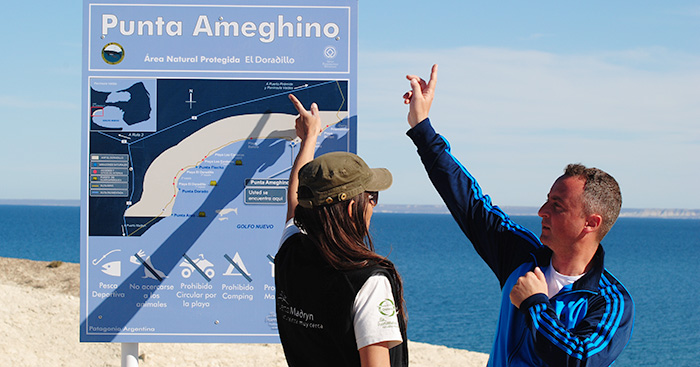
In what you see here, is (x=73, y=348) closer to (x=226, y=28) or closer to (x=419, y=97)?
(x=226, y=28)

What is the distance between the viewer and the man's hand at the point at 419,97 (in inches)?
122

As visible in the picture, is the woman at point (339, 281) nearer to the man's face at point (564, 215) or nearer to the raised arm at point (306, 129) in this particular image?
the man's face at point (564, 215)

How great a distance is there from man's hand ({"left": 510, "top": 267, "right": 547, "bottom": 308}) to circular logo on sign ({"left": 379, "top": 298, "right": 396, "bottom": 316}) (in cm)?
55

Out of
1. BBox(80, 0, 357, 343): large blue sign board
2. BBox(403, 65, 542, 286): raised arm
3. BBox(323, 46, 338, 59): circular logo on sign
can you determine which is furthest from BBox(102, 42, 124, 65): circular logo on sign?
BBox(403, 65, 542, 286): raised arm

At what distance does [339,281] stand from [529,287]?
0.69 m

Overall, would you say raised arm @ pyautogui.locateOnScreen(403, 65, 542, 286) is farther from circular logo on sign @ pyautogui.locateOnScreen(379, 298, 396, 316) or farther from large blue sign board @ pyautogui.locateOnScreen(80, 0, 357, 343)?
large blue sign board @ pyautogui.locateOnScreen(80, 0, 357, 343)

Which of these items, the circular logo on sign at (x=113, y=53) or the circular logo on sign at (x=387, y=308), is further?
the circular logo on sign at (x=113, y=53)

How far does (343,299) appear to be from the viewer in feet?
7.14

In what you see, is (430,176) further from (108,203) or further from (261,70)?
(108,203)

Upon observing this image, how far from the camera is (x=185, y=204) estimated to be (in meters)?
4.07

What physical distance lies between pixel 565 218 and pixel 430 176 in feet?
2.26

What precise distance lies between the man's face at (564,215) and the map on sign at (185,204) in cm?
182

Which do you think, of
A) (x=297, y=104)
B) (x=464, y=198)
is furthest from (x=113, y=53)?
(x=464, y=198)

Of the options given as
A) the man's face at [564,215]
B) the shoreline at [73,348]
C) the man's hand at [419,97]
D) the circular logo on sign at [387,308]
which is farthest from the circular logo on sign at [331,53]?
the shoreline at [73,348]
